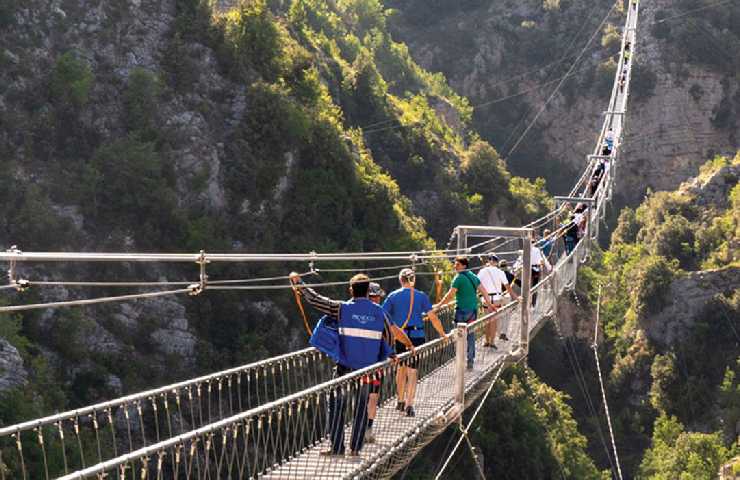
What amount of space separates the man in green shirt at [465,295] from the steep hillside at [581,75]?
4606 cm

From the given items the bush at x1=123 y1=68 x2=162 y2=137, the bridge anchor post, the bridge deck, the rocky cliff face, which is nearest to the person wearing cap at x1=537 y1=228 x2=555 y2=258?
the bridge deck

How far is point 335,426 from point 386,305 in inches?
49.0

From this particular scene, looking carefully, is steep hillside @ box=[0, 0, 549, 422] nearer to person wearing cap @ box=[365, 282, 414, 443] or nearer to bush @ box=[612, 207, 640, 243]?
person wearing cap @ box=[365, 282, 414, 443]

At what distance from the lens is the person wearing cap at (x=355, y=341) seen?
838 centimetres

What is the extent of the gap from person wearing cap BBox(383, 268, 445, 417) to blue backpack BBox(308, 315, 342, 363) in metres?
0.80

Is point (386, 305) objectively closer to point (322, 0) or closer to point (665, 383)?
point (665, 383)

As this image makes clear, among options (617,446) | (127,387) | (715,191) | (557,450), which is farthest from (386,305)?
(715,191)

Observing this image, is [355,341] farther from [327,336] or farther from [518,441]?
[518,441]

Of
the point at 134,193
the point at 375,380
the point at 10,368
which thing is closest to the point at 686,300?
the point at 134,193

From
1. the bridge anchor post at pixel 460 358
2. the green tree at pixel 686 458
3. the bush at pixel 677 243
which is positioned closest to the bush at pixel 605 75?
the bush at pixel 677 243

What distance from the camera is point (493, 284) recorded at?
12750mm

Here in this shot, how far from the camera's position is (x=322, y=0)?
153 ft

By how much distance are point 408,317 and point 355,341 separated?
3.24 feet

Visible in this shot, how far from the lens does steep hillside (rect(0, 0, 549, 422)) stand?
770 inches
